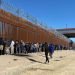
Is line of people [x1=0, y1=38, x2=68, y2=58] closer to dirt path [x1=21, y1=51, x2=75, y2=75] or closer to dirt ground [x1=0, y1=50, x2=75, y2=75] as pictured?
dirt ground [x1=0, y1=50, x2=75, y2=75]

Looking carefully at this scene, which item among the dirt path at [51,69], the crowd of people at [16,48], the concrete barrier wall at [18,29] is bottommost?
the dirt path at [51,69]

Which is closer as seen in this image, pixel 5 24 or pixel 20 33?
pixel 5 24

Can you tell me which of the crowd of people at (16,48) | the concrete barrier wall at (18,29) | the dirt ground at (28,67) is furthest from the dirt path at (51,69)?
the concrete barrier wall at (18,29)

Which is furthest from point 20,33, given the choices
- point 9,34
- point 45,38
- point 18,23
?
point 45,38

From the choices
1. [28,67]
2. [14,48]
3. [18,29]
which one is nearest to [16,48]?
[14,48]

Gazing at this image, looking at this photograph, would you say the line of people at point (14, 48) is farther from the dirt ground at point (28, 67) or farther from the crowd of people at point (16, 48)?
the dirt ground at point (28, 67)

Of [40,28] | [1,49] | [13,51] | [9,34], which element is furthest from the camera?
[40,28]

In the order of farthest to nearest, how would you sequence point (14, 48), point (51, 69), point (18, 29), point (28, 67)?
1. point (18, 29)
2. point (14, 48)
3. point (28, 67)
4. point (51, 69)

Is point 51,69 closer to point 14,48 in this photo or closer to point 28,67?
point 28,67

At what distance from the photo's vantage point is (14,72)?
67.2ft

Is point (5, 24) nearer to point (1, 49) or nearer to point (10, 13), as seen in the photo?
point (10, 13)

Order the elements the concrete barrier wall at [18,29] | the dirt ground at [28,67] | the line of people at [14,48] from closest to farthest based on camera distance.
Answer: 1. the dirt ground at [28,67]
2. the line of people at [14,48]
3. the concrete barrier wall at [18,29]

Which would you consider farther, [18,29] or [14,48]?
[18,29]

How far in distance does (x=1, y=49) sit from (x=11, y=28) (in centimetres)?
856
